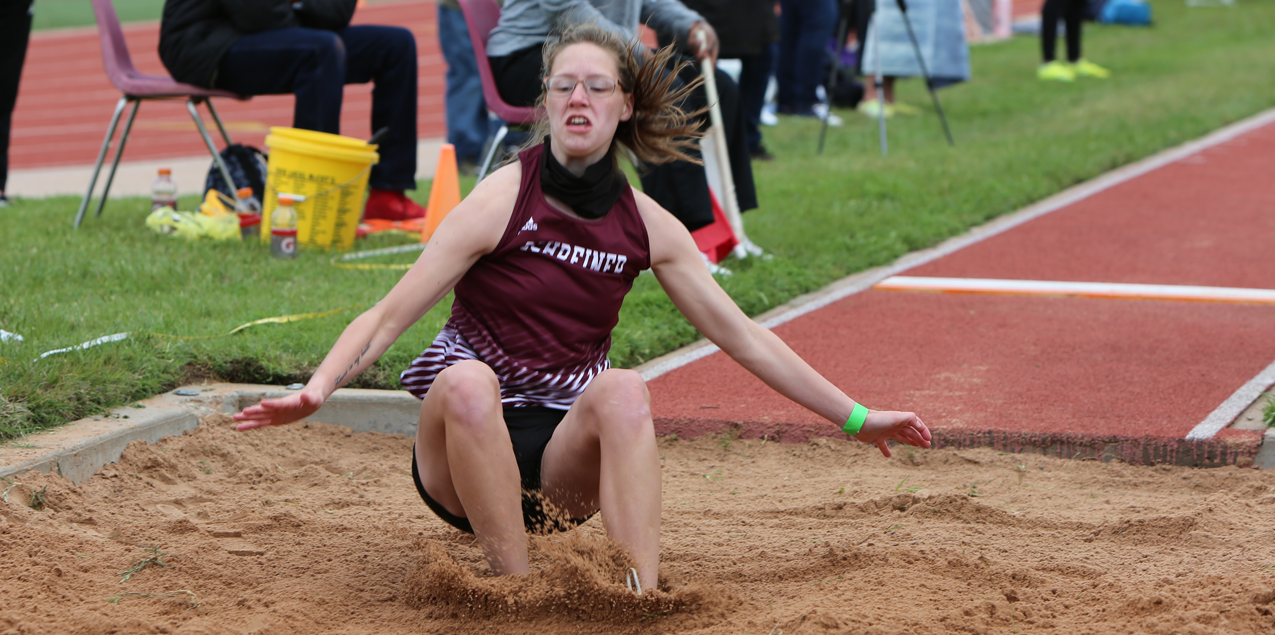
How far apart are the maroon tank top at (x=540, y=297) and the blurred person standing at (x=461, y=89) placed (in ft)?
21.9

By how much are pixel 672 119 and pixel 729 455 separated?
56.8 inches

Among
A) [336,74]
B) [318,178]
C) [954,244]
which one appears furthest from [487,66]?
[954,244]

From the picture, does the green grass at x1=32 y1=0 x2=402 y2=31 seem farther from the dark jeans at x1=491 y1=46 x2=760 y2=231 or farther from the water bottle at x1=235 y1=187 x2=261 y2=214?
the dark jeans at x1=491 y1=46 x2=760 y2=231

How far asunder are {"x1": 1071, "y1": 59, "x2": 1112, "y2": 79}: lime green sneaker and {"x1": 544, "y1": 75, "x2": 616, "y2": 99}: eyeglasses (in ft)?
42.9

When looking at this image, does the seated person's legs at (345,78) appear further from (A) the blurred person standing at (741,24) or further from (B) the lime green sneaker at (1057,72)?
(B) the lime green sneaker at (1057,72)

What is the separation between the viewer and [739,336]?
3039mm

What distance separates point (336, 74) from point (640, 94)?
423 cm

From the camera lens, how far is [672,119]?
10.4ft

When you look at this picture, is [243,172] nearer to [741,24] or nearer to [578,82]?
[741,24]

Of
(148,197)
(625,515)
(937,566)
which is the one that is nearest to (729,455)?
(937,566)

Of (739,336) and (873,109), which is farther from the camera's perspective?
(873,109)

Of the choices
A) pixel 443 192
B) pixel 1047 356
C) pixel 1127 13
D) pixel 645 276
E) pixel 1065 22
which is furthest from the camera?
pixel 1127 13

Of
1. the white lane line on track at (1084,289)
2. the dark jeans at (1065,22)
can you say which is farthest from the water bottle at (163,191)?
the dark jeans at (1065,22)

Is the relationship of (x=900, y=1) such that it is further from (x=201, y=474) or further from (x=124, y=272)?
(x=201, y=474)
